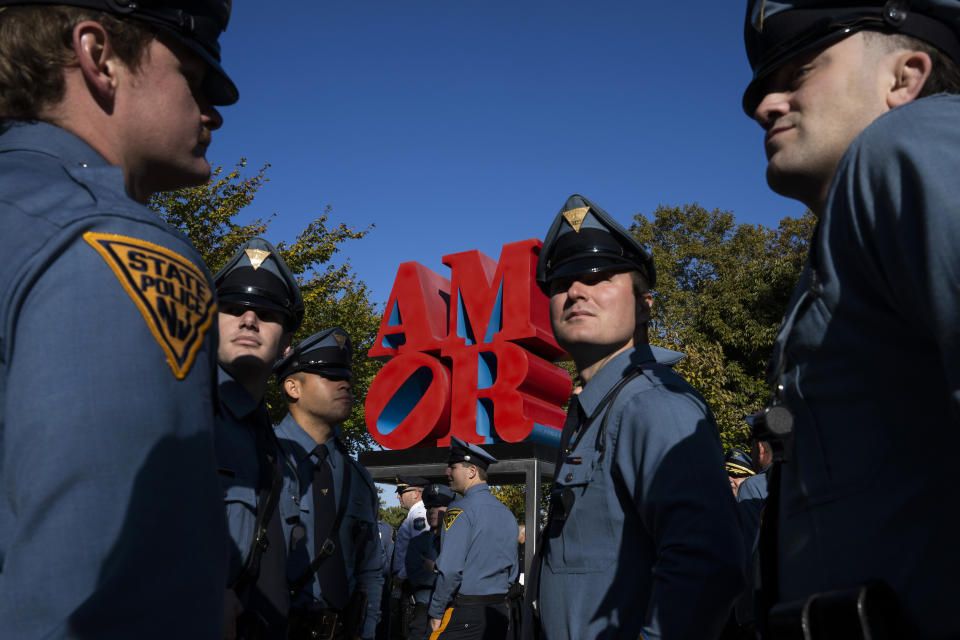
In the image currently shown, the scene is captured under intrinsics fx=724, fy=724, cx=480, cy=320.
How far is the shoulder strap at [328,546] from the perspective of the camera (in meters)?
4.52

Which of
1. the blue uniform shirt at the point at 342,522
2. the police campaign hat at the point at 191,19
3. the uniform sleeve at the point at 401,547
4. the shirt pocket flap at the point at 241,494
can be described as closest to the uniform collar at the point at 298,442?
the blue uniform shirt at the point at 342,522

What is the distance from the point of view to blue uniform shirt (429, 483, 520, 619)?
8086mm

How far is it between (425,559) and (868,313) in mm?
10912

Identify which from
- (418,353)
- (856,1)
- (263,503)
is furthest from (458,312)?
(856,1)

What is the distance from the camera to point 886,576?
1.21 metres

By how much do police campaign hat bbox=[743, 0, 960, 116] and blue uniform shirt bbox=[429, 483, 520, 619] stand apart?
23.0 ft

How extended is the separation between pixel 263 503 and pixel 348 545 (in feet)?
6.48

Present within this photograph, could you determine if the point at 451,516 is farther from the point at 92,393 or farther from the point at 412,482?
the point at 92,393

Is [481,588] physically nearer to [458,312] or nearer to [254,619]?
[254,619]

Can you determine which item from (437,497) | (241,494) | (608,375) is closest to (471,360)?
(437,497)

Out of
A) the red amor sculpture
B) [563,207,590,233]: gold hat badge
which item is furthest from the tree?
[563,207,590,233]: gold hat badge

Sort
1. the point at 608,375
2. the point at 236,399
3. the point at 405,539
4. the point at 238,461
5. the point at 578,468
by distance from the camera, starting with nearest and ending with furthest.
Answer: the point at 578,468 < the point at 608,375 < the point at 238,461 < the point at 236,399 < the point at 405,539

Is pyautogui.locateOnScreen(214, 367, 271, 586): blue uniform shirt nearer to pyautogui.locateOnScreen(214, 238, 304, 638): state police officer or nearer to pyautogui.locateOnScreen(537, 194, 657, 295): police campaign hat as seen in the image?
pyautogui.locateOnScreen(214, 238, 304, 638): state police officer

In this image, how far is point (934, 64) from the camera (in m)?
1.54
